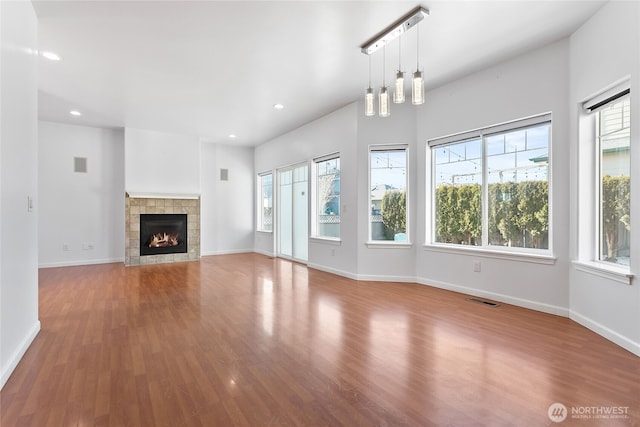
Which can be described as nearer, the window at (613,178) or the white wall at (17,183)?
the white wall at (17,183)

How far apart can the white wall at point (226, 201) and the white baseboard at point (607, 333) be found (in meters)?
7.50

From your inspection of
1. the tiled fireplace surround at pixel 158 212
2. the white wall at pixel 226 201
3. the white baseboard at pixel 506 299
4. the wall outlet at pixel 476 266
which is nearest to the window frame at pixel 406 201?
the white baseboard at pixel 506 299

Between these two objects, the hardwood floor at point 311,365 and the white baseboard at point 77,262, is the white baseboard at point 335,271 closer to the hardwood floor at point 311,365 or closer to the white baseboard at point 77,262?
the hardwood floor at point 311,365

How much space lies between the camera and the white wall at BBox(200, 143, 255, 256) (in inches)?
331

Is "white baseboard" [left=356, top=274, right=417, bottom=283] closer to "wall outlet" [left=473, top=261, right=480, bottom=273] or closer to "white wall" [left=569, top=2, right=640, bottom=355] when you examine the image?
"wall outlet" [left=473, top=261, right=480, bottom=273]

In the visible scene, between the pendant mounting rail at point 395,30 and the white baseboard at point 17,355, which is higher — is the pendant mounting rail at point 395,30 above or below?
above

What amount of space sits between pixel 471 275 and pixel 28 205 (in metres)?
5.05

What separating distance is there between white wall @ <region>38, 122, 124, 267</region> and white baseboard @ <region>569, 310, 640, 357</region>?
8.33 m

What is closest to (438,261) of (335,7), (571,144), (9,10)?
(571,144)

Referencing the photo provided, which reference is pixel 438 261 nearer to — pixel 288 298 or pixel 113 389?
pixel 288 298

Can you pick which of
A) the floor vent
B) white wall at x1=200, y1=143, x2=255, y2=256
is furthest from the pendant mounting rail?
white wall at x1=200, y1=143, x2=255, y2=256

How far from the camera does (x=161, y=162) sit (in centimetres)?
736

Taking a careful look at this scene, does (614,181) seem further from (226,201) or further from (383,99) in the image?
(226,201)

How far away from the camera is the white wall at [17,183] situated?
7.22ft
